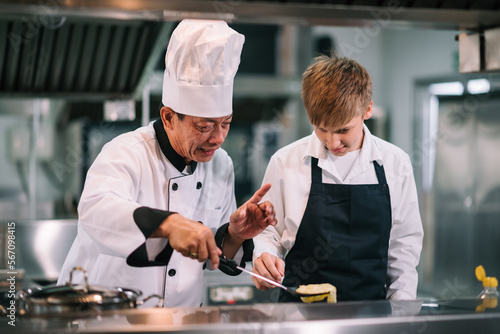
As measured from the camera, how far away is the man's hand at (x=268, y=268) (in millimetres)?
1675

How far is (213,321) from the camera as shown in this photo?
49.8 inches

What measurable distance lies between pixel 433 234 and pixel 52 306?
505 centimetres

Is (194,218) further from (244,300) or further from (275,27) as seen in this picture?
(275,27)

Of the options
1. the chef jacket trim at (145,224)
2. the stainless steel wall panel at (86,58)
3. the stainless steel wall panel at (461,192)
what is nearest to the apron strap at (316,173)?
the chef jacket trim at (145,224)


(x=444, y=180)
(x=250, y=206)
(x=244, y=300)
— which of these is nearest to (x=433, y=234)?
(x=444, y=180)

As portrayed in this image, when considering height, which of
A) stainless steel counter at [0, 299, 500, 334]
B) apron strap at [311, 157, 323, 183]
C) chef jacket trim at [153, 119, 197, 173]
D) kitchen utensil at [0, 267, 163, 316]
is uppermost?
chef jacket trim at [153, 119, 197, 173]

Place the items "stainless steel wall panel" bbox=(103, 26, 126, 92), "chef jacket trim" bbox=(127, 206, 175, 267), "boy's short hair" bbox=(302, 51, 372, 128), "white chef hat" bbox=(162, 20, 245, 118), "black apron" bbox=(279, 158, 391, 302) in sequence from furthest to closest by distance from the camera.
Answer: "stainless steel wall panel" bbox=(103, 26, 126, 92) < "black apron" bbox=(279, 158, 391, 302) < "boy's short hair" bbox=(302, 51, 372, 128) < "white chef hat" bbox=(162, 20, 245, 118) < "chef jacket trim" bbox=(127, 206, 175, 267)

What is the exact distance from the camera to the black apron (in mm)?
1856

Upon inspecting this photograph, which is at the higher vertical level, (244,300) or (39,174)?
(39,174)

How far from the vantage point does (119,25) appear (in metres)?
2.79

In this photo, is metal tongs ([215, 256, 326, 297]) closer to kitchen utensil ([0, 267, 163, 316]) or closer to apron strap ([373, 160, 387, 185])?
kitchen utensil ([0, 267, 163, 316])

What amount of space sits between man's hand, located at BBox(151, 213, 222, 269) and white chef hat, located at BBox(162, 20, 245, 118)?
1.32ft

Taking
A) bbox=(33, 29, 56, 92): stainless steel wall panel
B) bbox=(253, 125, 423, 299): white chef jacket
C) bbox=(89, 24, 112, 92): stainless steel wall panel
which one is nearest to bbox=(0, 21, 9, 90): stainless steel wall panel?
bbox=(33, 29, 56, 92): stainless steel wall panel

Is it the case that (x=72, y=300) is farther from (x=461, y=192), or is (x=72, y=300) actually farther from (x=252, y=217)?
(x=461, y=192)
